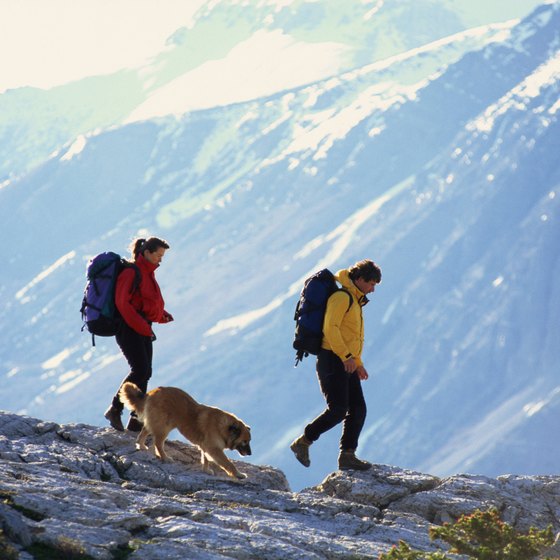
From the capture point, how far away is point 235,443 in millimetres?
15281

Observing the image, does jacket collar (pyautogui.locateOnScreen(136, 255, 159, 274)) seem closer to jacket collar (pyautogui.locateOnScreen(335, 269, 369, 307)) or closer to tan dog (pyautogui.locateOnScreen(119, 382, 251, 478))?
tan dog (pyautogui.locateOnScreen(119, 382, 251, 478))

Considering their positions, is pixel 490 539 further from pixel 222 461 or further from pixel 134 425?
pixel 134 425

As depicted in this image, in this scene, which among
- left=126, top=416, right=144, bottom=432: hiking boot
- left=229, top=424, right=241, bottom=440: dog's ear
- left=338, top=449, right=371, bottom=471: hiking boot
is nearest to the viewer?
left=229, top=424, right=241, bottom=440: dog's ear

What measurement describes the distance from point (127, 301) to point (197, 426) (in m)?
1.82

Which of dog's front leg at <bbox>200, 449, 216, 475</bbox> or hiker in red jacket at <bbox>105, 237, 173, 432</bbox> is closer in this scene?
dog's front leg at <bbox>200, 449, 216, 475</bbox>

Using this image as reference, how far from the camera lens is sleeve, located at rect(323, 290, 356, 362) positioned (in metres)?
14.9

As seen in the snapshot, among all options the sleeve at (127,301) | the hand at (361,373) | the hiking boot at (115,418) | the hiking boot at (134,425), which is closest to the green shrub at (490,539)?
the hand at (361,373)

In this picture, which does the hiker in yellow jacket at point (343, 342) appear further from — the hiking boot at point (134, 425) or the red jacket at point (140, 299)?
the hiking boot at point (134, 425)

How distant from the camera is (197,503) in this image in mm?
12844

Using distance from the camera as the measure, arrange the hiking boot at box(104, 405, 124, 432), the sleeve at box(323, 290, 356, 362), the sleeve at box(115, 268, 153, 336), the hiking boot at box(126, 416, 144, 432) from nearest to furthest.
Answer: the sleeve at box(323, 290, 356, 362), the sleeve at box(115, 268, 153, 336), the hiking boot at box(126, 416, 144, 432), the hiking boot at box(104, 405, 124, 432)

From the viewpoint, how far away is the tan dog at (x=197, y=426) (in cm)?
1512

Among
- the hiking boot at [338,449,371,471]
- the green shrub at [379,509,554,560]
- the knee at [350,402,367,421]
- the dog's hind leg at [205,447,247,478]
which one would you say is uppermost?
the knee at [350,402,367,421]

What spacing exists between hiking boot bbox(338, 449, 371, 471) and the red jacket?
2.94 m

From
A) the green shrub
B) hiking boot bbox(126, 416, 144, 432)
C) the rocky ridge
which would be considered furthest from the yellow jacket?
the green shrub
